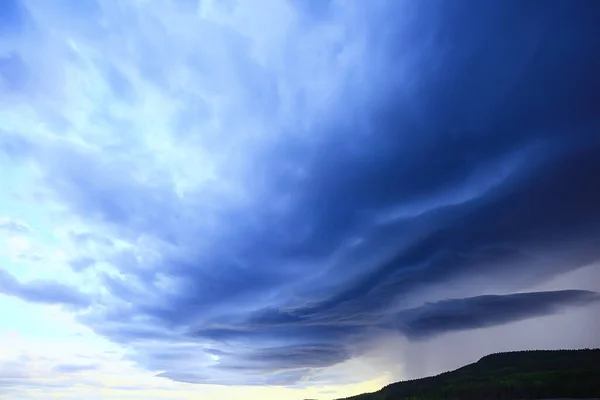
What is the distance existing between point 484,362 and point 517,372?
18150 mm

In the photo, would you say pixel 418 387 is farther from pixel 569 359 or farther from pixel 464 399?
pixel 569 359

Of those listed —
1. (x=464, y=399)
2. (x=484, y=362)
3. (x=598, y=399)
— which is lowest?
(x=598, y=399)

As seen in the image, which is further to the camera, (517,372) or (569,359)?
(517,372)

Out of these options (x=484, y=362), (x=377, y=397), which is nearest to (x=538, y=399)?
(x=484, y=362)

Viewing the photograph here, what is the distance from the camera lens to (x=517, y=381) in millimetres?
111000

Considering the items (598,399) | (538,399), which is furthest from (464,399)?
(598,399)

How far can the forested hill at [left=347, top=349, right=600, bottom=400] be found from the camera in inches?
3696

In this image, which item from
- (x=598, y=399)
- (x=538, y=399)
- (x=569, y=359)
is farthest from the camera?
(x=569, y=359)

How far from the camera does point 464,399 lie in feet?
395

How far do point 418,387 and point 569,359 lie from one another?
42.0m

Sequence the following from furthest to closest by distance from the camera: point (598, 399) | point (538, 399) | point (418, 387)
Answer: point (418, 387), point (538, 399), point (598, 399)

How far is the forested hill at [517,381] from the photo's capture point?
93.9 metres

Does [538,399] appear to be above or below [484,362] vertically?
below

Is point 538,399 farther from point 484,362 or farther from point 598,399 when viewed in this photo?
point 484,362
